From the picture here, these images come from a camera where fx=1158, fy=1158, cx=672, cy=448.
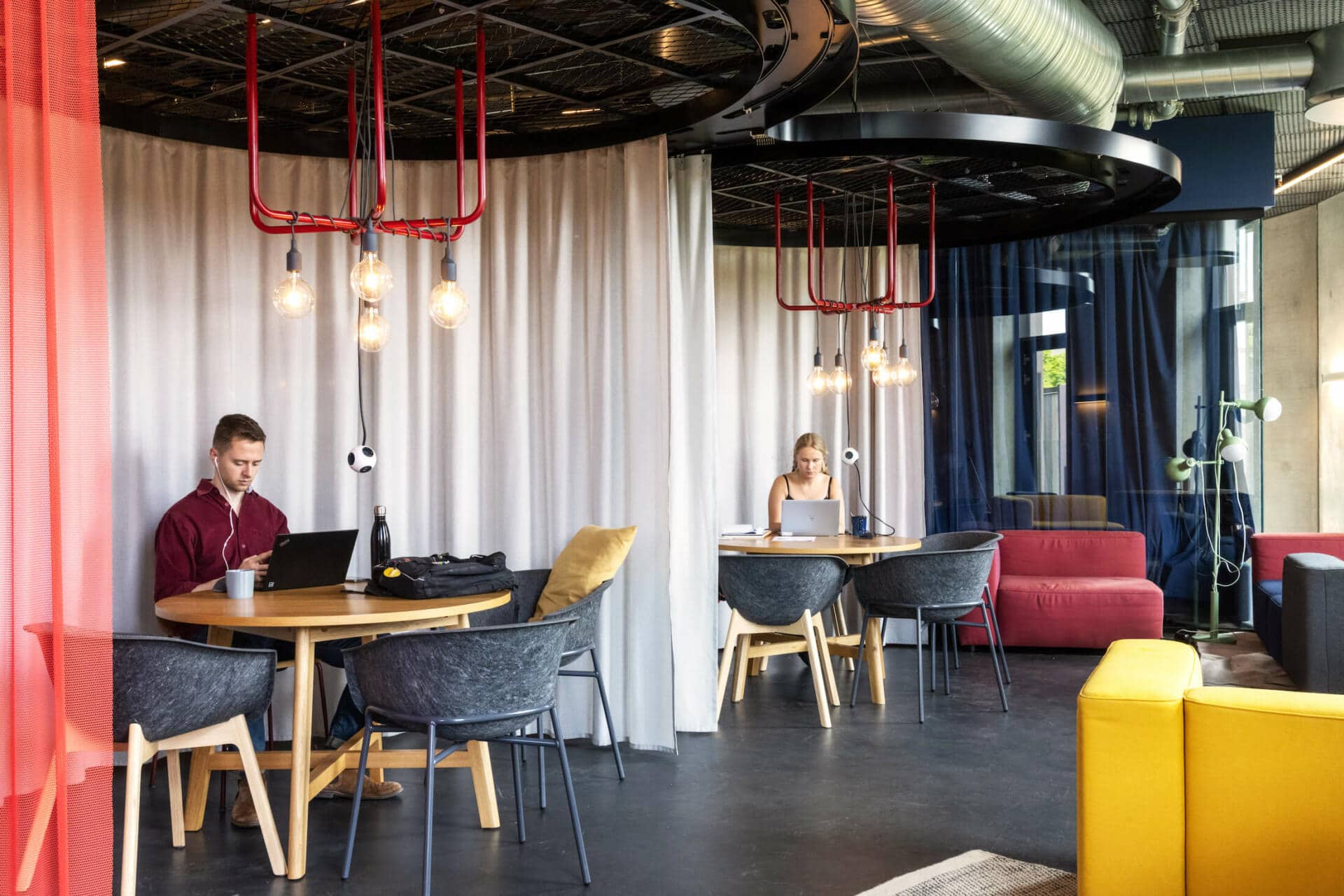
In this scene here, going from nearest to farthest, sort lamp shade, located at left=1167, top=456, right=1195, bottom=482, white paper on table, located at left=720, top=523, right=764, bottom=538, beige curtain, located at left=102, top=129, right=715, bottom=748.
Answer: beige curtain, located at left=102, top=129, right=715, bottom=748 < white paper on table, located at left=720, top=523, right=764, bottom=538 < lamp shade, located at left=1167, top=456, right=1195, bottom=482

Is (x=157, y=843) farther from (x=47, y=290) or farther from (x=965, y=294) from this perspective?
(x=965, y=294)

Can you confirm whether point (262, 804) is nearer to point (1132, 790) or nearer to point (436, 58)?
point (1132, 790)

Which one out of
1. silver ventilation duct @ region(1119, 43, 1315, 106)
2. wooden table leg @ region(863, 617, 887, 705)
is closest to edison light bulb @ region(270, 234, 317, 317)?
wooden table leg @ region(863, 617, 887, 705)

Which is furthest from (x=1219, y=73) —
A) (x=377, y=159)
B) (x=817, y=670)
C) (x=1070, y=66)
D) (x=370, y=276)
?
(x=370, y=276)

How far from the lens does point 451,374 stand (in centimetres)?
581

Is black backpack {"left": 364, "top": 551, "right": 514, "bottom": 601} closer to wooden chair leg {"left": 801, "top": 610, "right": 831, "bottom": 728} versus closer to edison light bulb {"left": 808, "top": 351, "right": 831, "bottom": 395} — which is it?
wooden chair leg {"left": 801, "top": 610, "right": 831, "bottom": 728}

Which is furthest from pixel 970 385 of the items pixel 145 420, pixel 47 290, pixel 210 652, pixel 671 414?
pixel 47 290

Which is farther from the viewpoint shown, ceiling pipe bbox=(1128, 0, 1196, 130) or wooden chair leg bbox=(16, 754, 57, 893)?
ceiling pipe bbox=(1128, 0, 1196, 130)

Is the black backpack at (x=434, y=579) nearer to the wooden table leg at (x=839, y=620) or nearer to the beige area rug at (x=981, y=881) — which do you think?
the beige area rug at (x=981, y=881)

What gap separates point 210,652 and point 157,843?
1073mm

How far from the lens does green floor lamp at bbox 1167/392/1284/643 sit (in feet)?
26.7

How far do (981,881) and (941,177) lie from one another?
453cm

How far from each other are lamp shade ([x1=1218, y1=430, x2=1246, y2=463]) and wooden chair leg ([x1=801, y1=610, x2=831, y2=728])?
378 cm

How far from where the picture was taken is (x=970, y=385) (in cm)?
891
